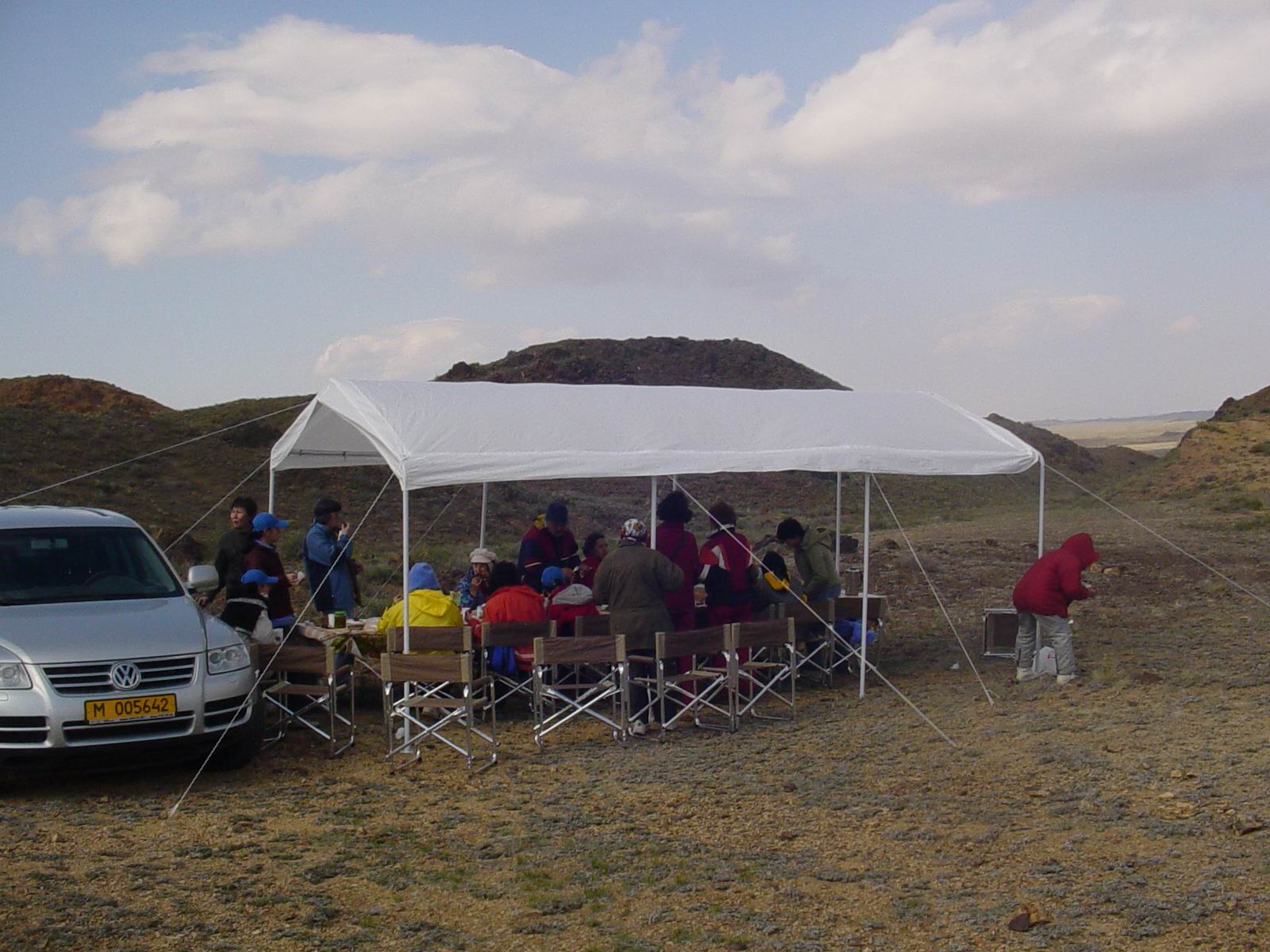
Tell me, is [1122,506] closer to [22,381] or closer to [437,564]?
[437,564]

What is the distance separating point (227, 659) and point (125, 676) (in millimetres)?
633

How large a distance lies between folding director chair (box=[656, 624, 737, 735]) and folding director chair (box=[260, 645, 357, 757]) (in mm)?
2055

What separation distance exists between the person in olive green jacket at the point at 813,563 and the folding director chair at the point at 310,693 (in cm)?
368

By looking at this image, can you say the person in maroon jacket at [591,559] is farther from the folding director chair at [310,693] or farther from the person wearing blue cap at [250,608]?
the person wearing blue cap at [250,608]

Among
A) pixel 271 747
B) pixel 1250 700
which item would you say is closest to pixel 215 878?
pixel 271 747

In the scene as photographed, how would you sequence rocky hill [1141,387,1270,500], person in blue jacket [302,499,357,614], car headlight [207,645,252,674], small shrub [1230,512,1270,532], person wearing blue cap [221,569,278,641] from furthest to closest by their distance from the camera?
1. rocky hill [1141,387,1270,500]
2. small shrub [1230,512,1270,532]
3. person in blue jacket [302,499,357,614]
4. person wearing blue cap [221,569,278,641]
5. car headlight [207,645,252,674]

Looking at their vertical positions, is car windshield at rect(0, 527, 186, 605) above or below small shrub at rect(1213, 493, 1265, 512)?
above

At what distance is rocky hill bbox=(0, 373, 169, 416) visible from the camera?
167 ft

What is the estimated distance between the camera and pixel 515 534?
3231 centimetres

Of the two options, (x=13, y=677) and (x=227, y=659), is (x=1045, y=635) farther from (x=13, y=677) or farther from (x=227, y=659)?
(x=13, y=677)

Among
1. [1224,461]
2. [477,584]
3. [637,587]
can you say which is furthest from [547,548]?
[1224,461]

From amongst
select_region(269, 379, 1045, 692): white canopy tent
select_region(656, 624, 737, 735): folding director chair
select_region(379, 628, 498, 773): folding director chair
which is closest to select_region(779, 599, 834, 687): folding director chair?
select_region(269, 379, 1045, 692): white canopy tent

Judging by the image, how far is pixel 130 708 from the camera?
21.5 feet

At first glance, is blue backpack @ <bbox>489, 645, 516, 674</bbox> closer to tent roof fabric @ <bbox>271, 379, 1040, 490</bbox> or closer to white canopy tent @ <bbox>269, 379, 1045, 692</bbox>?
white canopy tent @ <bbox>269, 379, 1045, 692</bbox>
